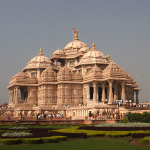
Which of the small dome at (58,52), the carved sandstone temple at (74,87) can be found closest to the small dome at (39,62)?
the carved sandstone temple at (74,87)

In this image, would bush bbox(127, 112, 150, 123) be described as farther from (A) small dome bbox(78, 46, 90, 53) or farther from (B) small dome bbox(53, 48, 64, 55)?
(B) small dome bbox(53, 48, 64, 55)

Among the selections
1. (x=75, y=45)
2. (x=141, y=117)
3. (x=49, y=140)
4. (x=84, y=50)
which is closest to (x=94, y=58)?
(x=84, y=50)

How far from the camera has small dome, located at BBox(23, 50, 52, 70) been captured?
83.8 meters

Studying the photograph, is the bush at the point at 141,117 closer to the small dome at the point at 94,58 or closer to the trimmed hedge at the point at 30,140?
the trimmed hedge at the point at 30,140

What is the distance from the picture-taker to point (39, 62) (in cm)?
8431

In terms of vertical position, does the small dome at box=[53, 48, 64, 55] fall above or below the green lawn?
above

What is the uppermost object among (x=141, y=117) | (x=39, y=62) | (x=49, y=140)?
(x=39, y=62)

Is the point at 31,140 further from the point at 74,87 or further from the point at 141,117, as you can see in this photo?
the point at 74,87

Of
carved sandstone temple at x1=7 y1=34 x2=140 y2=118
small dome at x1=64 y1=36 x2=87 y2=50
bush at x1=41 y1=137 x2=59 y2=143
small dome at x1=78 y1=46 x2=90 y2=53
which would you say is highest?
small dome at x1=64 y1=36 x2=87 y2=50

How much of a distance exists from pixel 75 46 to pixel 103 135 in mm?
68575

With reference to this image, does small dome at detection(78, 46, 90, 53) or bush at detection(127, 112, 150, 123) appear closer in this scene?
bush at detection(127, 112, 150, 123)

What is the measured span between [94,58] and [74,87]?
375 inches

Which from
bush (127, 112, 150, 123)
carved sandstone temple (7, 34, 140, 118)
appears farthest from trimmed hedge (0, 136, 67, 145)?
carved sandstone temple (7, 34, 140, 118)

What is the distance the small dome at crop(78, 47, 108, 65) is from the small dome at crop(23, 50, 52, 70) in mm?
10883
